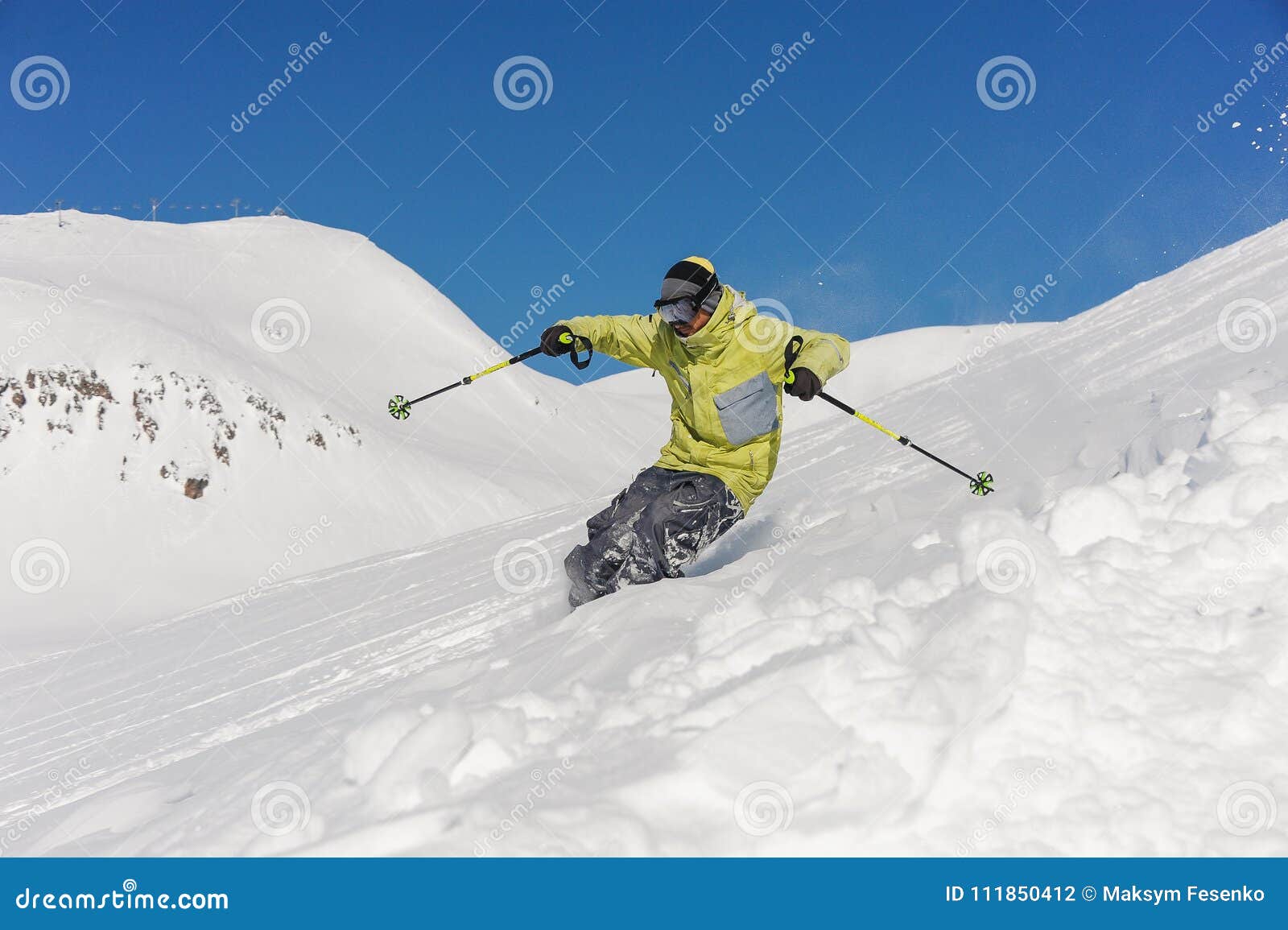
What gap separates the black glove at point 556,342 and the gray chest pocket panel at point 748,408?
958 mm

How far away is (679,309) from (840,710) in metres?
2.48

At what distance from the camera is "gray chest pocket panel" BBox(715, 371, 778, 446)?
5230mm

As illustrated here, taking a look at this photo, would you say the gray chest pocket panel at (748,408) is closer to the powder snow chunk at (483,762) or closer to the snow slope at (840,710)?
the snow slope at (840,710)

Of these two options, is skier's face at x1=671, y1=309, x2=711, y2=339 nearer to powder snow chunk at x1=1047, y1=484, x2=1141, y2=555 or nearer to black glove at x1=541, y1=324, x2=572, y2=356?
black glove at x1=541, y1=324, x2=572, y2=356

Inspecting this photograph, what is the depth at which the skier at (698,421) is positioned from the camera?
16.5ft

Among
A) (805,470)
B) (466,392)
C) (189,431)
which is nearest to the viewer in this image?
(805,470)

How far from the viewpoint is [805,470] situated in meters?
9.16

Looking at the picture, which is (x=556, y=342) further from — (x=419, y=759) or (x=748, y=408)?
(x=419, y=759)

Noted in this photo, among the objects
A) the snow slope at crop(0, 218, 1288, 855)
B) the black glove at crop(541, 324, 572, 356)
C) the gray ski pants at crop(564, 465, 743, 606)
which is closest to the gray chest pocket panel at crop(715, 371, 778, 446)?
the gray ski pants at crop(564, 465, 743, 606)

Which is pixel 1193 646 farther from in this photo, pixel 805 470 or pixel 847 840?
pixel 805 470

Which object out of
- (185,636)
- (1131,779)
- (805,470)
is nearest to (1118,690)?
(1131,779)

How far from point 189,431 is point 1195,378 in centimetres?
2645

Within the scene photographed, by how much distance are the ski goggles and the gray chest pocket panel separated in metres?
0.49

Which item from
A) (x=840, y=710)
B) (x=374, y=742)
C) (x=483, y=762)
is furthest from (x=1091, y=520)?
(x=374, y=742)
